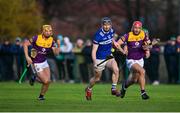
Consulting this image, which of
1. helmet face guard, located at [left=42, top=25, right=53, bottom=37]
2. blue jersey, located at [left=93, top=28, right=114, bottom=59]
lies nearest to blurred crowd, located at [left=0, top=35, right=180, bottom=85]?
blue jersey, located at [left=93, top=28, right=114, bottom=59]

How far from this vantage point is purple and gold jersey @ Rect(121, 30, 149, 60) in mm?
24375

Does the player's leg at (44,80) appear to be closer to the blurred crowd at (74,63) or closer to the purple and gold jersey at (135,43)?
the purple and gold jersey at (135,43)

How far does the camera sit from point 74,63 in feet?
135

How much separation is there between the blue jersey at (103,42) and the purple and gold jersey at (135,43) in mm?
412

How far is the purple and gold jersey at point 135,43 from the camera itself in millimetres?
24375

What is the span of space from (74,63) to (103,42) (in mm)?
16534

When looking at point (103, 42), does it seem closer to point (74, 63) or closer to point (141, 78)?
point (141, 78)

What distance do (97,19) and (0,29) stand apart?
3331 cm

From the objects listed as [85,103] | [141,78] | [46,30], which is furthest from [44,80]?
[141,78]

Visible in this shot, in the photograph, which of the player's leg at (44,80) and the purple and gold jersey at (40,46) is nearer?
the player's leg at (44,80)

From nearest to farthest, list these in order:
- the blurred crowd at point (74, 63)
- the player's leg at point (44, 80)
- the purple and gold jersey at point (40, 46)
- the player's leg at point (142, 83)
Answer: the player's leg at point (142, 83) → the player's leg at point (44, 80) → the purple and gold jersey at point (40, 46) → the blurred crowd at point (74, 63)

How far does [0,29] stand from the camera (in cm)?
4769

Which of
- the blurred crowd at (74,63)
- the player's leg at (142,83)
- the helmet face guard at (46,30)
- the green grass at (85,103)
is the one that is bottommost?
the green grass at (85,103)

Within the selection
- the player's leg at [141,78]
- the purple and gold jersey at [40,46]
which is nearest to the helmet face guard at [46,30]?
the purple and gold jersey at [40,46]
